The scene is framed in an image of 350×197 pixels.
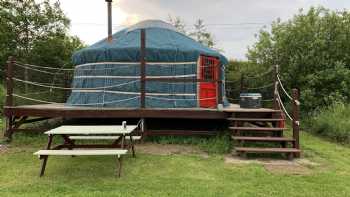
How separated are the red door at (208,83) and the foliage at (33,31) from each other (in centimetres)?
914

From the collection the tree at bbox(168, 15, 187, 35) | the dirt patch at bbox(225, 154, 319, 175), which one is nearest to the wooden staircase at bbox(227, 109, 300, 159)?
the dirt patch at bbox(225, 154, 319, 175)

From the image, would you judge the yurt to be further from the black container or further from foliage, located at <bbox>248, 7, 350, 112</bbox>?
foliage, located at <bbox>248, 7, 350, 112</bbox>

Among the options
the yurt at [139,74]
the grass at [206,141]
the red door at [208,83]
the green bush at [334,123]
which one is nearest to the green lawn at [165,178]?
the grass at [206,141]

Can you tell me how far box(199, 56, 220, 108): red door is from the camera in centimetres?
919

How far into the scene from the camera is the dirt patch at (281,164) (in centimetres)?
544

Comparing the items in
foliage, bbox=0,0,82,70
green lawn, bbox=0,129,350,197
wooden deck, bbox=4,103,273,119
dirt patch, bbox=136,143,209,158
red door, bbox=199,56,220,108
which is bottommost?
green lawn, bbox=0,129,350,197

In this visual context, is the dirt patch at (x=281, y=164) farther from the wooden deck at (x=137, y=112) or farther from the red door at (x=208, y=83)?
the red door at (x=208, y=83)

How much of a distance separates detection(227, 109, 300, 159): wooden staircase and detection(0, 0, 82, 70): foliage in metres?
11.0

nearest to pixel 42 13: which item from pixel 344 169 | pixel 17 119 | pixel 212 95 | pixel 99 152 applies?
pixel 17 119

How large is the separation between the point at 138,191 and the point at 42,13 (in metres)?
13.8

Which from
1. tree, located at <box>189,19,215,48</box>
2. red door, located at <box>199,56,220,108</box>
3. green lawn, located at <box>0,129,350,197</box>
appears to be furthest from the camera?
tree, located at <box>189,19,215,48</box>

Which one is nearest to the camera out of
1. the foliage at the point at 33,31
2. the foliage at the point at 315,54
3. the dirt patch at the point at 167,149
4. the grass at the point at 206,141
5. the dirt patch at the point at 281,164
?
the dirt patch at the point at 281,164

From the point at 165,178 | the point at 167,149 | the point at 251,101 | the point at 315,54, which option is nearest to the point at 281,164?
the point at 165,178

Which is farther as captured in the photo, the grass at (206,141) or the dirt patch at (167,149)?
the grass at (206,141)
